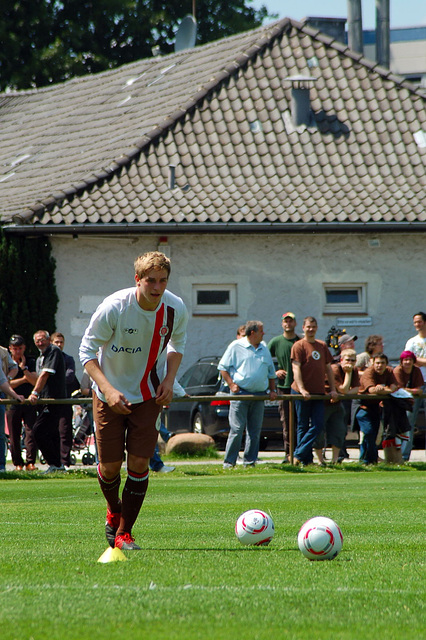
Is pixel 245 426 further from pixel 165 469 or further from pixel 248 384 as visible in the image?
pixel 165 469

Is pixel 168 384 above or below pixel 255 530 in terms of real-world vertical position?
above

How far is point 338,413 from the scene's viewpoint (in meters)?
18.6

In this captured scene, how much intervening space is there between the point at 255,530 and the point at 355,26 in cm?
3229

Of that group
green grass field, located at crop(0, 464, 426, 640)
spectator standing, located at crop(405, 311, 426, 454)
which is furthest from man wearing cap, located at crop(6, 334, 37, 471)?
spectator standing, located at crop(405, 311, 426, 454)

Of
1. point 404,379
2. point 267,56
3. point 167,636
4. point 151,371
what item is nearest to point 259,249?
point 267,56

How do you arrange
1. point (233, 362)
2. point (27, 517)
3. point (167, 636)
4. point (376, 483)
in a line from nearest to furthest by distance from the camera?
point (167, 636) < point (27, 517) < point (376, 483) < point (233, 362)

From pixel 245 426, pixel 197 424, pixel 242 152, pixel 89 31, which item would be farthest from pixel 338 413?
pixel 89 31

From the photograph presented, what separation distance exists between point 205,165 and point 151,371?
64.2 feet

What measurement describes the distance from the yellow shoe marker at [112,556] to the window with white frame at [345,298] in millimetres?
19348

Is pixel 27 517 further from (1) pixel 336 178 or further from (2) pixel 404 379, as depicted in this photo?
(1) pixel 336 178

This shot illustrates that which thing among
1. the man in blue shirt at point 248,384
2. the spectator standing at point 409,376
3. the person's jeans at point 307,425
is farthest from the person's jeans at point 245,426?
the spectator standing at point 409,376

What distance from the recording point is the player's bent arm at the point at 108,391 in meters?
7.55

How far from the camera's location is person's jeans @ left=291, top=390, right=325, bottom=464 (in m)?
18.1

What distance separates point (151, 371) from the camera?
788cm
